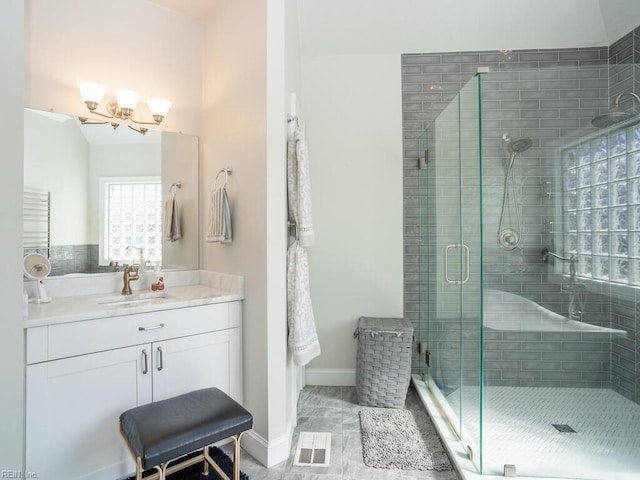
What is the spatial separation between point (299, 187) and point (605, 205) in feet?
5.88

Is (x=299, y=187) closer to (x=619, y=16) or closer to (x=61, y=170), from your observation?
(x=61, y=170)

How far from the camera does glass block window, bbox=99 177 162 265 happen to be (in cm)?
197

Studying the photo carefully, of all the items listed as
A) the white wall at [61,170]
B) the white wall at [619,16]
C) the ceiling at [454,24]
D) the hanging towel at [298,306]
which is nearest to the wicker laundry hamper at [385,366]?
the hanging towel at [298,306]

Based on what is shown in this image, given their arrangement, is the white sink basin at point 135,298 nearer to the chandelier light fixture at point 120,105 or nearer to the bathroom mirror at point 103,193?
the bathroom mirror at point 103,193

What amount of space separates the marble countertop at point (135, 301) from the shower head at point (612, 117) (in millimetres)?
2341

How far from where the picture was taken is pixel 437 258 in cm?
233

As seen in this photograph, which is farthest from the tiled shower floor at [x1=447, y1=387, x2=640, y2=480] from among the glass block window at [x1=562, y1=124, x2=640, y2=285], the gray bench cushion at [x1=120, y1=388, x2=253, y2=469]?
the gray bench cushion at [x1=120, y1=388, x2=253, y2=469]

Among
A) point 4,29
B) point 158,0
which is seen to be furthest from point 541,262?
point 158,0

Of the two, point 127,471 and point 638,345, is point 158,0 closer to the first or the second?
point 127,471

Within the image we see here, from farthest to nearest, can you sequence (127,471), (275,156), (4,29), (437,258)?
(437,258)
(275,156)
(127,471)
(4,29)

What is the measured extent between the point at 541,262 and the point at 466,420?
1.04 m

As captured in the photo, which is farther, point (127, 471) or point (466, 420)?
point (466, 420)

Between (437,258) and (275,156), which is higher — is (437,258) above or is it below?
below

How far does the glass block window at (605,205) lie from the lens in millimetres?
1821
